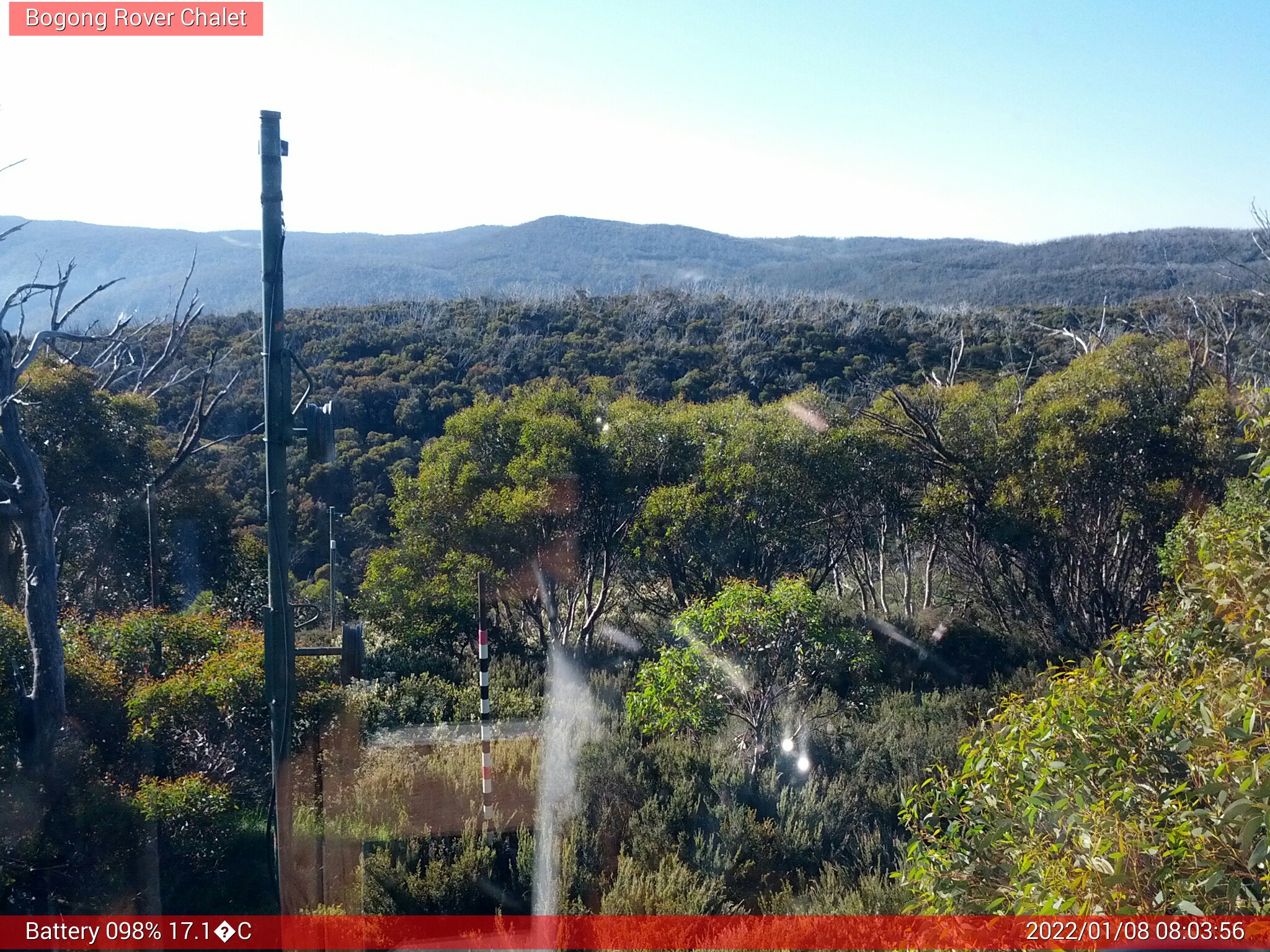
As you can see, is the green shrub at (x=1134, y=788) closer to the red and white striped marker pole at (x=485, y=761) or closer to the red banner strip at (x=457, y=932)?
the red banner strip at (x=457, y=932)

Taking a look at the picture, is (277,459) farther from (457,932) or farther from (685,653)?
(685,653)

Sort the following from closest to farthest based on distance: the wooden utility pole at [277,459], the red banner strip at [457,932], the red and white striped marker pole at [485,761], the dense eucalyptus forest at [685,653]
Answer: the dense eucalyptus forest at [685,653] → the wooden utility pole at [277,459] → the red banner strip at [457,932] → the red and white striped marker pole at [485,761]

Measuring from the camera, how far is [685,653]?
6348 millimetres

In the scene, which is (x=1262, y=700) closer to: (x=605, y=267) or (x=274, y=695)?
(x=274, y=695)

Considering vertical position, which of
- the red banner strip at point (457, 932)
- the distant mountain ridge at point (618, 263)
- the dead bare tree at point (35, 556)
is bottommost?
the red banner strip at point (457, 932)

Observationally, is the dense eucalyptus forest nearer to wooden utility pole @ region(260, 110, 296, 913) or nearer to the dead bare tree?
the dead bare tree

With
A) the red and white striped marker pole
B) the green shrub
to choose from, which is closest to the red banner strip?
the red and white striped marker pole

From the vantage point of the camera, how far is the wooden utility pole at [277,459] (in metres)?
3.97

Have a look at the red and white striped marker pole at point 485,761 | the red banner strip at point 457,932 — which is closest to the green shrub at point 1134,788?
the red banner strip at point 457,932

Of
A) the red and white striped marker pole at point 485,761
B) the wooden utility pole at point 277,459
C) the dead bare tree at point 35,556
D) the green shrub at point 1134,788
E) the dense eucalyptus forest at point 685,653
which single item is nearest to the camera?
the green shrub at point 1134,788

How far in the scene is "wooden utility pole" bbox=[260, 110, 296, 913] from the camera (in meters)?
3.97

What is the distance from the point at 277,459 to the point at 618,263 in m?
57.3

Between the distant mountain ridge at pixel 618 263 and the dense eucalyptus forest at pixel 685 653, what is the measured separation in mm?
24711

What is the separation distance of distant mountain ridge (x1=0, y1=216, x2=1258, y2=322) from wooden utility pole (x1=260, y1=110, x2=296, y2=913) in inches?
1161
